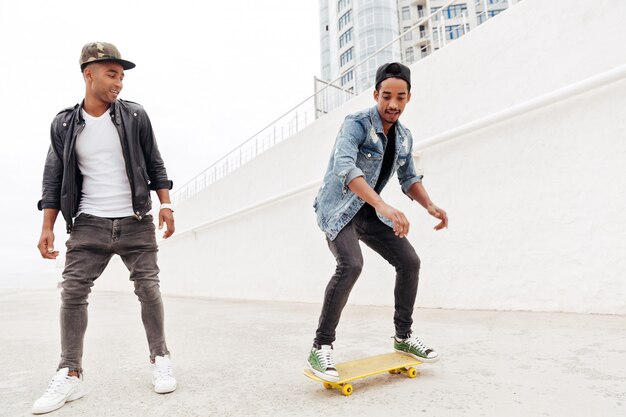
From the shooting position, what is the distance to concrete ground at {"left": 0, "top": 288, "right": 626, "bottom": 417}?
4.99 feet

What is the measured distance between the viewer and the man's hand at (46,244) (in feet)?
6.41

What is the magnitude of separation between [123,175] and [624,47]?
418cm

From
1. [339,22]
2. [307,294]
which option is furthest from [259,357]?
[339,22]

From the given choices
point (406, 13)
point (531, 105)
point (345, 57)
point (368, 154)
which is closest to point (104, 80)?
point (368, 154)

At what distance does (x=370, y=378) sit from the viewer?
1.95 m

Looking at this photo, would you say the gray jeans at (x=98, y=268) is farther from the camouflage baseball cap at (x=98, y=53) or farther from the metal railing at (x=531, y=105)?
the metal railing at (x=531, y=105)

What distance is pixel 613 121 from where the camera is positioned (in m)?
3.30

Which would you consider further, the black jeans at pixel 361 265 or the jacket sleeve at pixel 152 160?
the jacket sleeve at pixel 152 160

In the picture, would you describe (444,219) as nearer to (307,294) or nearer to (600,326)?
(600,326)

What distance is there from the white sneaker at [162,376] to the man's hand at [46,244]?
78 centimetres

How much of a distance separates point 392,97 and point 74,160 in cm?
168

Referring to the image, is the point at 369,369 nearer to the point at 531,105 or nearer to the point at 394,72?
the point at 394,72

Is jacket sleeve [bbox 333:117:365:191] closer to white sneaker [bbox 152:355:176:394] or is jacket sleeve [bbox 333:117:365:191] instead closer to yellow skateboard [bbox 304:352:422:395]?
yellow skateboard [bbox 304:352:422:395]

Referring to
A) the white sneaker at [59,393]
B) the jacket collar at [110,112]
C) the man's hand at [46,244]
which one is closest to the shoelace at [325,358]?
the white sneaker at [59,393]
